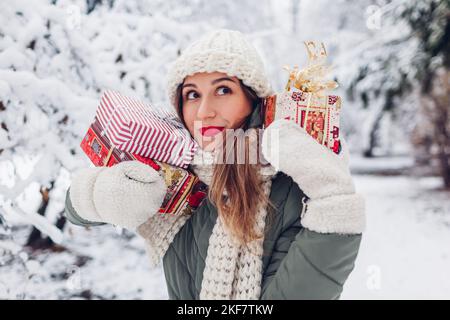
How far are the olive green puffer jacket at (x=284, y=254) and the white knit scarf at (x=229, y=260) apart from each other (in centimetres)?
2

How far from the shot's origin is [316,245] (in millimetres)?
788

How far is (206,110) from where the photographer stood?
938 mm

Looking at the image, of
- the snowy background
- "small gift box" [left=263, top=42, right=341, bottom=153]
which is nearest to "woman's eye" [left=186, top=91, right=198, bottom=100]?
"small gift box" [left=263, top=42, right=341, bottom=153]

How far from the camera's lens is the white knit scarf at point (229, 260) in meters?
0.87

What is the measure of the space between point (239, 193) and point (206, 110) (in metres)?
0.23

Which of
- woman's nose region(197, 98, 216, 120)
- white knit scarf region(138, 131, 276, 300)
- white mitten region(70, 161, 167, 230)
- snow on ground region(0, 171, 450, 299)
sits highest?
woman's nose region(197, 98, 216, 120)

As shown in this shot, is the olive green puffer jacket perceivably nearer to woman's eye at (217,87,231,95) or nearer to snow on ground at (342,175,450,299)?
woman's eye at (217,87,231,95)

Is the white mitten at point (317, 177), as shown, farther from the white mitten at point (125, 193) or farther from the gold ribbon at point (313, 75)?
the white mitten at point (125, 193)

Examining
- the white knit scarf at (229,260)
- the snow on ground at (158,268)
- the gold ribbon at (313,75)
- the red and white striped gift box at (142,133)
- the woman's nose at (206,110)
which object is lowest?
→ the snow on ground at (158,268)

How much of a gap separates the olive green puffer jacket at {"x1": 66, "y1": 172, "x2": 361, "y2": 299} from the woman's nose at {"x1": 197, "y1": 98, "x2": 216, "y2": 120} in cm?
23

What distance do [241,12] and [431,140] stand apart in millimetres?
3390

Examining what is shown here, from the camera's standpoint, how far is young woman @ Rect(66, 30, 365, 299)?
80cm

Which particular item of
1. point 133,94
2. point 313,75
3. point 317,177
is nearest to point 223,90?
point 313,75

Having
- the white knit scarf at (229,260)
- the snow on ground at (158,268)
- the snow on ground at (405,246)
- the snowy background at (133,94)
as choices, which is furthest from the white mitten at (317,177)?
the snow on ground at (405,246)
